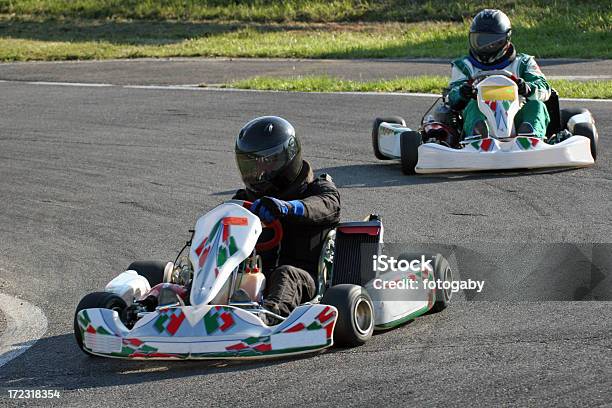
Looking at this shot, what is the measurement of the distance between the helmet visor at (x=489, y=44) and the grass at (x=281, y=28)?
8.44 metres

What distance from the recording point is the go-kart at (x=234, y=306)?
5020 mm

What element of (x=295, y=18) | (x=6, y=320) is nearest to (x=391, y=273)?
(x=6, y=320)

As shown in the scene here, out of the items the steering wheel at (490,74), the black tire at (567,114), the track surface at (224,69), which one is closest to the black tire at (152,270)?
the steering wheel at (490,74)

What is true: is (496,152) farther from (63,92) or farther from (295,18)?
(295,18)

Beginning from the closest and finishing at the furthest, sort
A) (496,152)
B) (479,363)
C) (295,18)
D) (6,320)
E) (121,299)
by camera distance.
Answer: (479,363) → (121,299) → (6,320) → (496,152) → (295,18)

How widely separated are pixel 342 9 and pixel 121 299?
2039 centimetres

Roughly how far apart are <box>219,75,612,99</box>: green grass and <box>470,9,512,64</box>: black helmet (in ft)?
11.6

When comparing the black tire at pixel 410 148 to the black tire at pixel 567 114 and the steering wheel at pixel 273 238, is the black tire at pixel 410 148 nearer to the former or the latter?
the black tire at pixel 567 114

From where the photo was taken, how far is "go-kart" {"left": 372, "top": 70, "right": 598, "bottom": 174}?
9375mm

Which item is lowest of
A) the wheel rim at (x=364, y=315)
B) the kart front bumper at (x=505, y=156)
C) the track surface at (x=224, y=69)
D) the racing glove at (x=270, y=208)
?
the track surface at (x=224, y=69)

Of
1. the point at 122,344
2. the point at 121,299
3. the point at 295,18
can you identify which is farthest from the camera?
the point at 295,18

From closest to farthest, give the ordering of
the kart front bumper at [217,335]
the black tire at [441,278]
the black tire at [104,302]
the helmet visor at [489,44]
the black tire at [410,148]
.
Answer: the kart front bumper at [217,335]
the black tire at [104,302]
the black tire at [441,278]
the black tire at [410,148]
the helmet visor at [489,44]

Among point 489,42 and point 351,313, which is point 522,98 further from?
point 351,313

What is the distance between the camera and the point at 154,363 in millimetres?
5273
